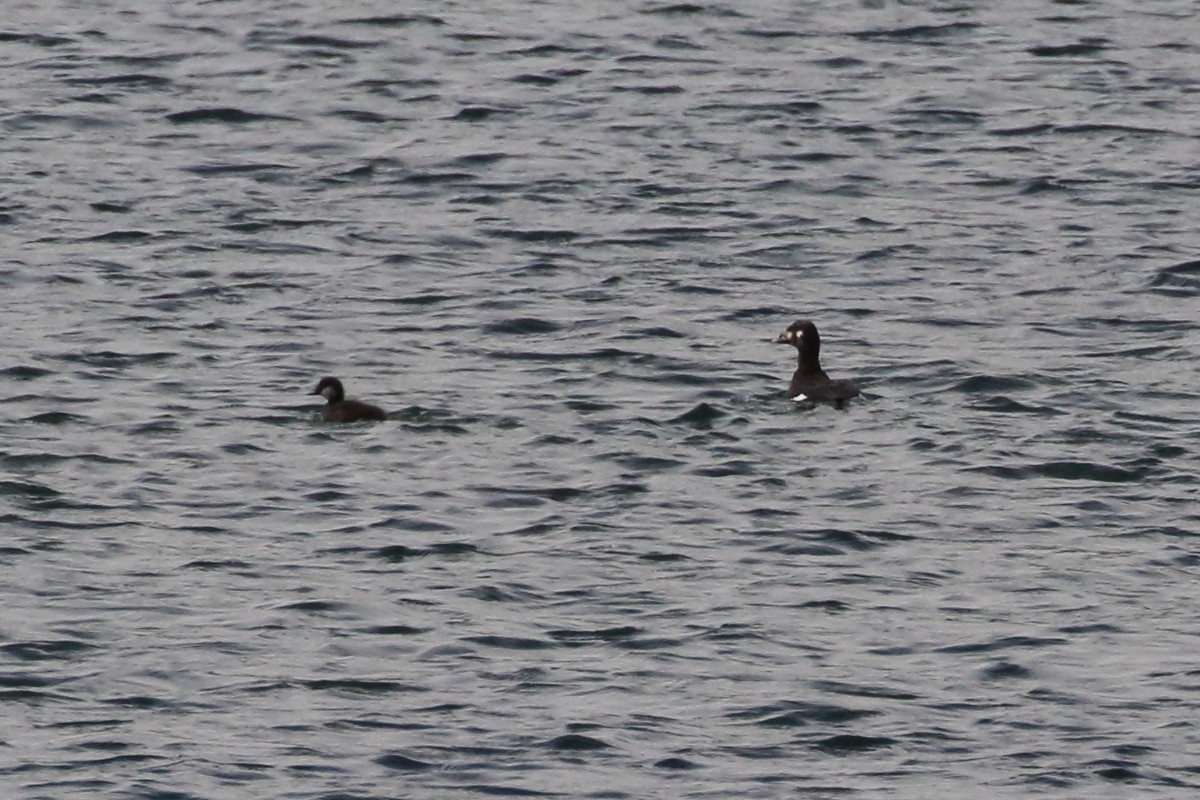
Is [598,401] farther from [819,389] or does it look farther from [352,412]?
[352,412]

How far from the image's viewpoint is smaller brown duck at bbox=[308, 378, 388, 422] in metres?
20.5

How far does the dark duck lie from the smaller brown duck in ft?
10.2

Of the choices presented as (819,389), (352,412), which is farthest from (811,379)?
(352,412)

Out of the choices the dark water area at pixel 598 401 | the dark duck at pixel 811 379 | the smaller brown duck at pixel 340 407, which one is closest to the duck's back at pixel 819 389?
the dark duck at pixel 811 379

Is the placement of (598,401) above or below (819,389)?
below

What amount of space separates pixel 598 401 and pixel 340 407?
2.08 metres

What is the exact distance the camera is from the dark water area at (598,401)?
15133 mm

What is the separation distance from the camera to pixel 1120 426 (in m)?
20.7

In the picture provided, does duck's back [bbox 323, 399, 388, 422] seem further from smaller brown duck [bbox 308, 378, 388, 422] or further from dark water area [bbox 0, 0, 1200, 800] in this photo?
dark water area [bbox 0, 0, 1200, 800]

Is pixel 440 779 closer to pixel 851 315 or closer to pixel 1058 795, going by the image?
pixel 1058 795

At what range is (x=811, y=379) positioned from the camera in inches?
834

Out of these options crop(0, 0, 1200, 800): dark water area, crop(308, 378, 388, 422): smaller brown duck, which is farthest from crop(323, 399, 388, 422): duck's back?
crop(0, 0, 1200, 800): dark water area

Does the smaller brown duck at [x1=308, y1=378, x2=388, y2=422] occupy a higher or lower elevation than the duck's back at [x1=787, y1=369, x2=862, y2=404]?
higher

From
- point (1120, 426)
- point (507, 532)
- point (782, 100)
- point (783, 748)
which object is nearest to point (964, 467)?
point (1120, 426)
